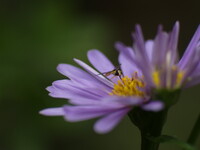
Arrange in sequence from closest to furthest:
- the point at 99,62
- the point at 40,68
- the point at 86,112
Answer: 1. the point at 86,112
2. the point at 99,62
3. the point at 40,68

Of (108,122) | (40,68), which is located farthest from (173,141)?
(40,68)

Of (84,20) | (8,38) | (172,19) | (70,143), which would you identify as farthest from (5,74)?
(172,19)

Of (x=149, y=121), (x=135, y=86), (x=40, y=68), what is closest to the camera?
(x=149, y=121)

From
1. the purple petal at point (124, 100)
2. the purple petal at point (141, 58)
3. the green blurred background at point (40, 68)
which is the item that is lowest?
the purple petal at point (124, 100)

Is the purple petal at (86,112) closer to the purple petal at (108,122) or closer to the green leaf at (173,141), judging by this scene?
the purple petal at (108,122)

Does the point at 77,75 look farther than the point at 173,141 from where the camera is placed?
Yes

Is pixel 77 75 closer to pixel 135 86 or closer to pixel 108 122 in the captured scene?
pixel 135 86

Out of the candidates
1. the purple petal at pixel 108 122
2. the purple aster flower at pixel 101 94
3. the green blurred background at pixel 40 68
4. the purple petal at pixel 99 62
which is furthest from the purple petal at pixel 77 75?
the green blurred background at pixel 40 68
